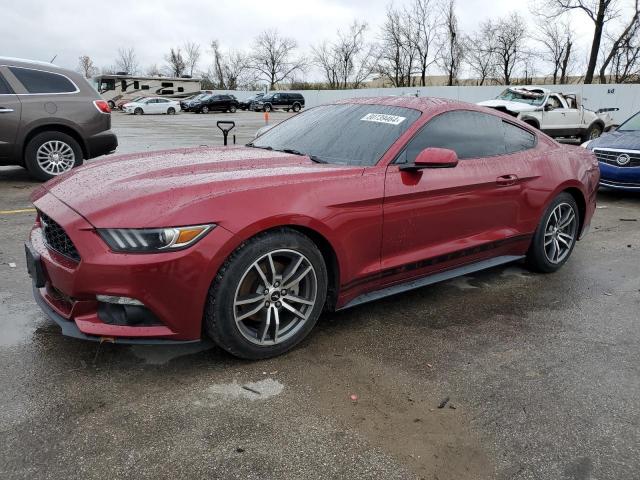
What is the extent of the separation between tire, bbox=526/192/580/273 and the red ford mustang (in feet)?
0.28

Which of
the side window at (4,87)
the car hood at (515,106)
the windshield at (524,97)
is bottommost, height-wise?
the car hood at (515,106)

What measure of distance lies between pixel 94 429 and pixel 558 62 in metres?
58.3

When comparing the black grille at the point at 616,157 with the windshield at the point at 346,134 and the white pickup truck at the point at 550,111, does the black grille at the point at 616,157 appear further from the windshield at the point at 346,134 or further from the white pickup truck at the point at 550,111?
the white pickup truck at the point at 550,111

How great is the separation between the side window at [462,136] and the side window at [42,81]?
659 centimetres

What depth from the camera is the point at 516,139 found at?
4344mm

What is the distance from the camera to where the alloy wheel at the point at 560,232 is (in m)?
4.58

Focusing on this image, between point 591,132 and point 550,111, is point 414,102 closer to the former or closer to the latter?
point 550,111

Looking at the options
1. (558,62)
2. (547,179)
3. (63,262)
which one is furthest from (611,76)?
(63,262)

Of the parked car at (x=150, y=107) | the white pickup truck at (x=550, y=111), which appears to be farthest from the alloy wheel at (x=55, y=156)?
the parked car at (x=150, y=107)

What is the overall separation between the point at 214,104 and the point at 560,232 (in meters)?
42.0

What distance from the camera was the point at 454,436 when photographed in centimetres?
240

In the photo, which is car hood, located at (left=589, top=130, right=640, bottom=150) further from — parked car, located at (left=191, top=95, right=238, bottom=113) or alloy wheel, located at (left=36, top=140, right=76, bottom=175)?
parked car, located at (left=191, top=95, right=238, bottom=113)

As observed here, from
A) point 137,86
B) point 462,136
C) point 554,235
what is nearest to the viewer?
point 462,136

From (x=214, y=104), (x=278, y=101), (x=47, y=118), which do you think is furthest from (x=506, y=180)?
(x=278, y=101)
